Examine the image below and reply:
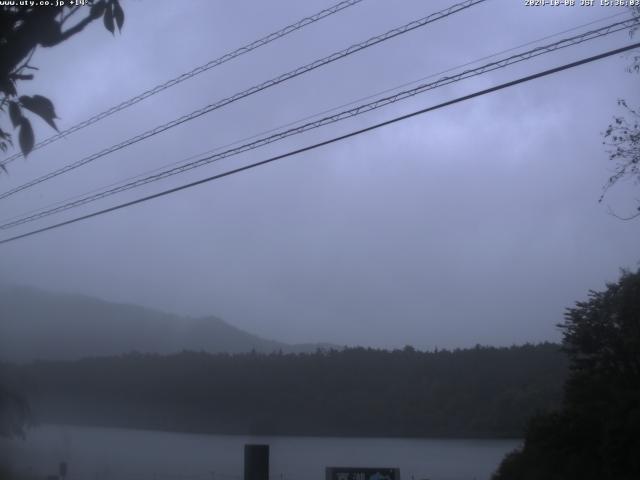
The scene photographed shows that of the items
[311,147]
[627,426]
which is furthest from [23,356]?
[627,426]

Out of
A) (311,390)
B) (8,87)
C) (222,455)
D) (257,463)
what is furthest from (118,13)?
(311,390)

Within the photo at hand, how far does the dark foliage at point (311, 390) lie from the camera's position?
1320 inches

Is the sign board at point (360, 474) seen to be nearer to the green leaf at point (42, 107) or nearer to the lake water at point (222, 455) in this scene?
the green leaf at point (42, 107)

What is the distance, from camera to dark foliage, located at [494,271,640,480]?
51.1 ft

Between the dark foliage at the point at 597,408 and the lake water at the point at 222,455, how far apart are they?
7.01 m

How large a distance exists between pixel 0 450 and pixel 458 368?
73.4ft

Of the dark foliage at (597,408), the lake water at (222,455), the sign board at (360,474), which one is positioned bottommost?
the lake water at (222,455)

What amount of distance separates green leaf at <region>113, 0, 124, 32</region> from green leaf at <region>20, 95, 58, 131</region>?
0.69 metres

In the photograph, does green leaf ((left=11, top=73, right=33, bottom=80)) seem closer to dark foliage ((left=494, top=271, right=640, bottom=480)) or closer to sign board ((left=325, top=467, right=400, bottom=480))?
sign board ((left=325, top=467, right=400, bottom=480))

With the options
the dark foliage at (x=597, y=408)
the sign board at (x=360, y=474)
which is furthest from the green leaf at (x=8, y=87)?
the dark foliage at (x=597, y=408)

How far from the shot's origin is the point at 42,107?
3836mm

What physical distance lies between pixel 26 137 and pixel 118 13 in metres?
0.91

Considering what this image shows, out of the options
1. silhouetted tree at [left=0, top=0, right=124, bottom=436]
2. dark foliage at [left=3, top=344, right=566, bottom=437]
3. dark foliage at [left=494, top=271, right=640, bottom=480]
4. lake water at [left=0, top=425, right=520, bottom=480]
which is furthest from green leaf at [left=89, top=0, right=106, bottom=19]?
dark foliage at [left=3, top=344, right=566, bottom=437]

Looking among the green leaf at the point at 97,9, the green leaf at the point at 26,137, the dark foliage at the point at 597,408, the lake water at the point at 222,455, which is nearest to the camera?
the green leaf at the point at 26,137
